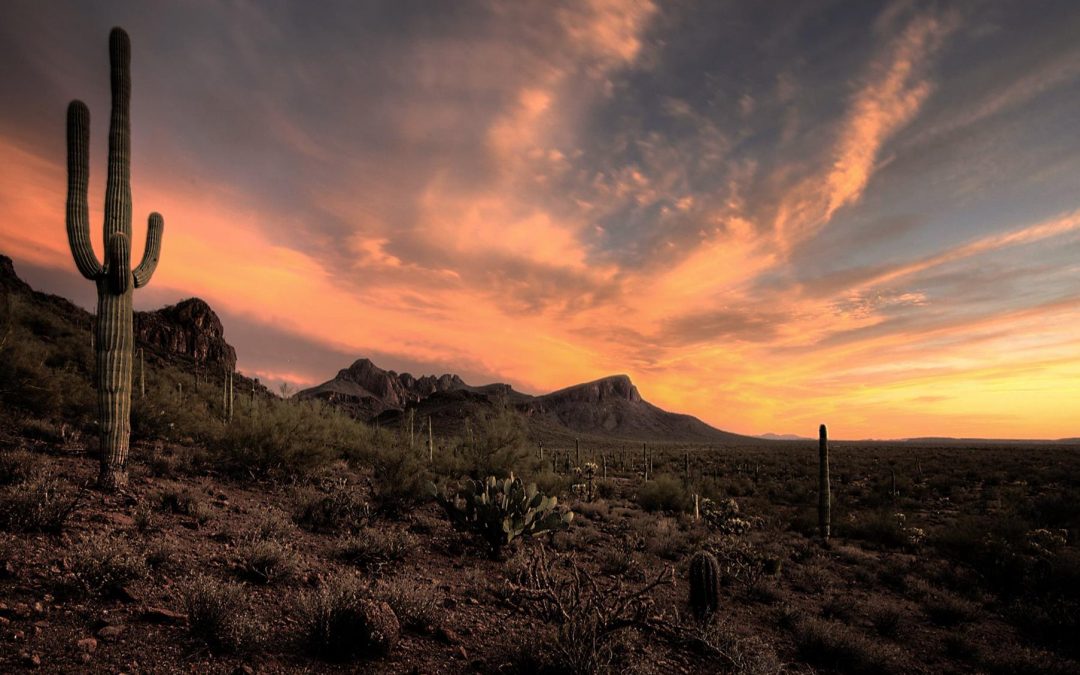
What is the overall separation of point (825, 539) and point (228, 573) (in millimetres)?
15543

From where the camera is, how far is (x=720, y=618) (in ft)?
25.3

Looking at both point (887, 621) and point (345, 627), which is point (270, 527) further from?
point (887, 621)

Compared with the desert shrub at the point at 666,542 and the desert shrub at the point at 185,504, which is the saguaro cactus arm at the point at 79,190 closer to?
the desert shrub at the point at 185,504

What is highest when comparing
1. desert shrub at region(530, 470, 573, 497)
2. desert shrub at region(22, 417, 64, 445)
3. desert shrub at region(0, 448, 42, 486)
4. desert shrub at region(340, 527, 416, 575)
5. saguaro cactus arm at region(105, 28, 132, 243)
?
saguaro cactus arm at region(105, 28, 132, 243)

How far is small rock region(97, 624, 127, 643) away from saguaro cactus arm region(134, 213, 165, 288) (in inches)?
311

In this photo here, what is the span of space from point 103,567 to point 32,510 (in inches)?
70.4

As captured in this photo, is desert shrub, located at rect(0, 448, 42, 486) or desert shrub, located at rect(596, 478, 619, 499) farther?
desert shrub, located at rect(596, 478, 619, 499)

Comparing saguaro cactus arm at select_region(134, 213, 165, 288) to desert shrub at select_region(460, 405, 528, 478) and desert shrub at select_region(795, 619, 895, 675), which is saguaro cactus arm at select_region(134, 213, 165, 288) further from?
desert shrub at select_region(795, 619, 895, 675)

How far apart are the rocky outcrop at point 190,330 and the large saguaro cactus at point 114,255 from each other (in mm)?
62498

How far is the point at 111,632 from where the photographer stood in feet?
14.7

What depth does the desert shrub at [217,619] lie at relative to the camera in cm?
466

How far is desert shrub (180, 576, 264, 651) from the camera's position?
4664 millimetres

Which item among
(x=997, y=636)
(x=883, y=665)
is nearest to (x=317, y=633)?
(x=883, y=665)

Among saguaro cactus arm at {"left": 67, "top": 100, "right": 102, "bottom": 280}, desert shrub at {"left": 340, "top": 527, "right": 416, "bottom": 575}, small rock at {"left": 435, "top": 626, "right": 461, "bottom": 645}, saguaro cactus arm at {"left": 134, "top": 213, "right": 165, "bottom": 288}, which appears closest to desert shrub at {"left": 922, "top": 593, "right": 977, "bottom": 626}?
small rock at {"left": 435, "top": 626, "right": 461, "bottom": 645}
